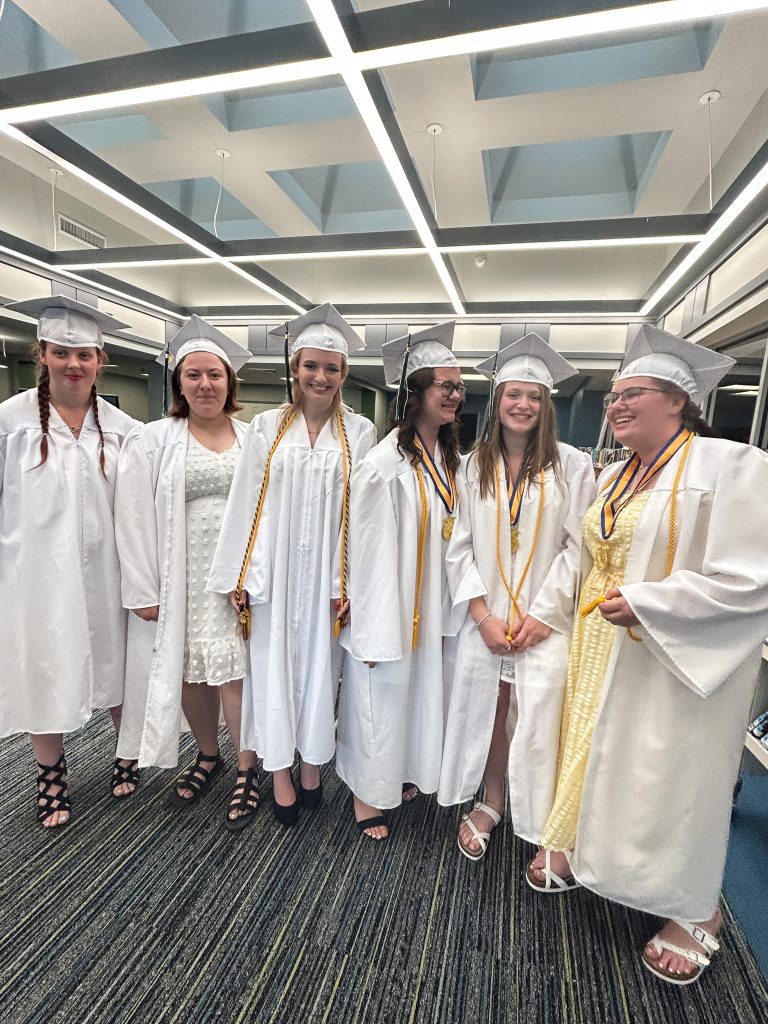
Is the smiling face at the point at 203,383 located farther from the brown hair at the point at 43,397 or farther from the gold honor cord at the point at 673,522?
the gold honor cord at the point at 673,522

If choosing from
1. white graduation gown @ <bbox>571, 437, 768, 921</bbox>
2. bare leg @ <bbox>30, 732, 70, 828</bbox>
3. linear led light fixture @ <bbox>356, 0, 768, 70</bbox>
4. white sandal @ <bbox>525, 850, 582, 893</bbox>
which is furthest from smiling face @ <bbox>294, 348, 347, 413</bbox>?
linear led light fixture @ <bbox>356, 0, 768, 70</bbox>

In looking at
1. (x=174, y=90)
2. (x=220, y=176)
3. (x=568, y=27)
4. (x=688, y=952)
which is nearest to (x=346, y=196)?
(x=220, y=176)

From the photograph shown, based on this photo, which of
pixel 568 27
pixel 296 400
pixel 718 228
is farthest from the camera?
pixel 718 228

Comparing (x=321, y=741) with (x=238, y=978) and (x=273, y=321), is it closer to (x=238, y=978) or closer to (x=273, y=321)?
(x=238, y=978)

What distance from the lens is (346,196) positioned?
5.01 m

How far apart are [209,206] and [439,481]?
17.2 ft

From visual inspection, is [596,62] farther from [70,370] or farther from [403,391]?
[70,370]

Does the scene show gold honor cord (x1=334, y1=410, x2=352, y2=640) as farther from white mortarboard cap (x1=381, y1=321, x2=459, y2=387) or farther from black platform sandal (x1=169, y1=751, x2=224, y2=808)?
black platform sandal (x1=169, y1=751, x2=224, y2=808)

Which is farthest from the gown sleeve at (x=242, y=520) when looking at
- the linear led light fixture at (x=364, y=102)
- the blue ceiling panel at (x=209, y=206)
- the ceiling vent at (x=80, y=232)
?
the ceiling vent at (x=80, y=232)

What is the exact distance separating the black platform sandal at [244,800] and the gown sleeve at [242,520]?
2.72 ft

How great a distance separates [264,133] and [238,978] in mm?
4771

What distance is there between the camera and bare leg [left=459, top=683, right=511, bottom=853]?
70.5 inches

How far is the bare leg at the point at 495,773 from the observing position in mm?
1790

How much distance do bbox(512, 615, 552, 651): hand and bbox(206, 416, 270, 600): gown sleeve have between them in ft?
3.05
